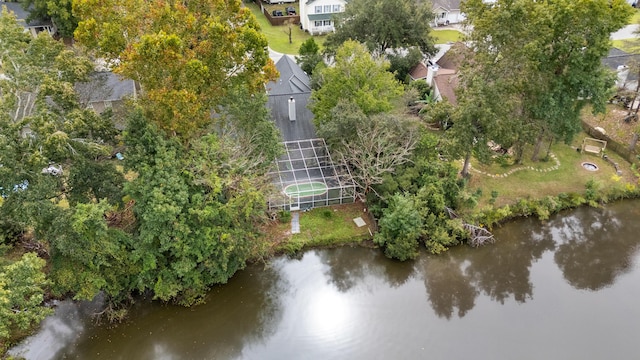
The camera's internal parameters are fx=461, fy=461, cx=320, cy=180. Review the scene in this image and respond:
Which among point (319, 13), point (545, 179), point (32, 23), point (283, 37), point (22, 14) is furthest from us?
point (283, 37)

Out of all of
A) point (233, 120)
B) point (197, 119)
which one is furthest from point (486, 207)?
point (197, 119)

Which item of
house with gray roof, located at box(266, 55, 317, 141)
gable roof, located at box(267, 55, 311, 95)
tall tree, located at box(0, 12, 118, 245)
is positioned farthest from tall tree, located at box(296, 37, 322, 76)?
tall tree, located at box(0, 12, 118, 245)

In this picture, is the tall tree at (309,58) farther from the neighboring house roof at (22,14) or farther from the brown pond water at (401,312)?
the neighboring house roof at (22,14)

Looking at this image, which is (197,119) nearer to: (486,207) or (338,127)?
(338,127)

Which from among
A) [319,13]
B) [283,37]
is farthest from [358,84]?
[319,13]

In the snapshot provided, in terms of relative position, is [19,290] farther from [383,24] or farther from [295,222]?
[383,24]

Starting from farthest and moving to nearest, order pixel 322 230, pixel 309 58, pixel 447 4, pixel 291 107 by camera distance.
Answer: pixel 447 4
pixel 309 58
pixel 291 107
pixel 322 230

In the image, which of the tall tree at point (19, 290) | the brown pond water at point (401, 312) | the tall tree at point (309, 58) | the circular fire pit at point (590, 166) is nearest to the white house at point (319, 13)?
the tall tree at point (309, 58)
